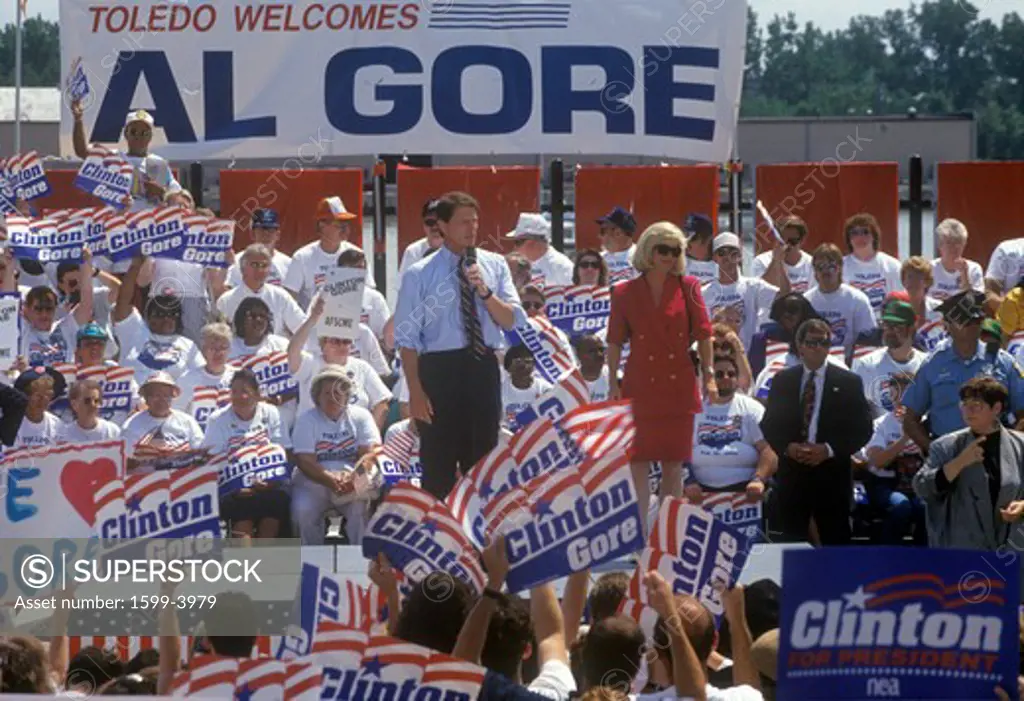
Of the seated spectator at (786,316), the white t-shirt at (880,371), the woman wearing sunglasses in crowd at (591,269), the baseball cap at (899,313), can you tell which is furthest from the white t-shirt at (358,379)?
the baseball cap at (899,313)

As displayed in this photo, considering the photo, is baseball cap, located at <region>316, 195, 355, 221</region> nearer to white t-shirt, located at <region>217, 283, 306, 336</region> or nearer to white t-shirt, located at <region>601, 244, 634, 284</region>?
white t-shirt, located at <region>217, 283, 306, 336</region>

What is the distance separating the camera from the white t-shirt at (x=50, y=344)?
42.7 ft

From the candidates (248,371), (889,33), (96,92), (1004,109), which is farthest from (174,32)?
(889,33)

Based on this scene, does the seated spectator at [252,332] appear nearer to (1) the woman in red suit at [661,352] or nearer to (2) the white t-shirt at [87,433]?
(2) the white t-shirt at [87,433]

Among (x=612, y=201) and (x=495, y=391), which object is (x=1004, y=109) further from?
(x=495, y=391)

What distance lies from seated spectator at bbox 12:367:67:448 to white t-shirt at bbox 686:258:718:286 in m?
4.20

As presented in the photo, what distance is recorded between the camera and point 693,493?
436 inches

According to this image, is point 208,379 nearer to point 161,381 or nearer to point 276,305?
point 161,381

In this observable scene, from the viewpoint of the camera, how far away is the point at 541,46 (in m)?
16.8

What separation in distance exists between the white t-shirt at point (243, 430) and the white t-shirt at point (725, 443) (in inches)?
88.1

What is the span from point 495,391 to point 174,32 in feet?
24.0

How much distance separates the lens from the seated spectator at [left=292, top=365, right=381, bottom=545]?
37.7 feet

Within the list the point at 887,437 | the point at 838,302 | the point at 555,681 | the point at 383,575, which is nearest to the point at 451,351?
the point at 887,437

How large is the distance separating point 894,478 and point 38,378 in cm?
460
